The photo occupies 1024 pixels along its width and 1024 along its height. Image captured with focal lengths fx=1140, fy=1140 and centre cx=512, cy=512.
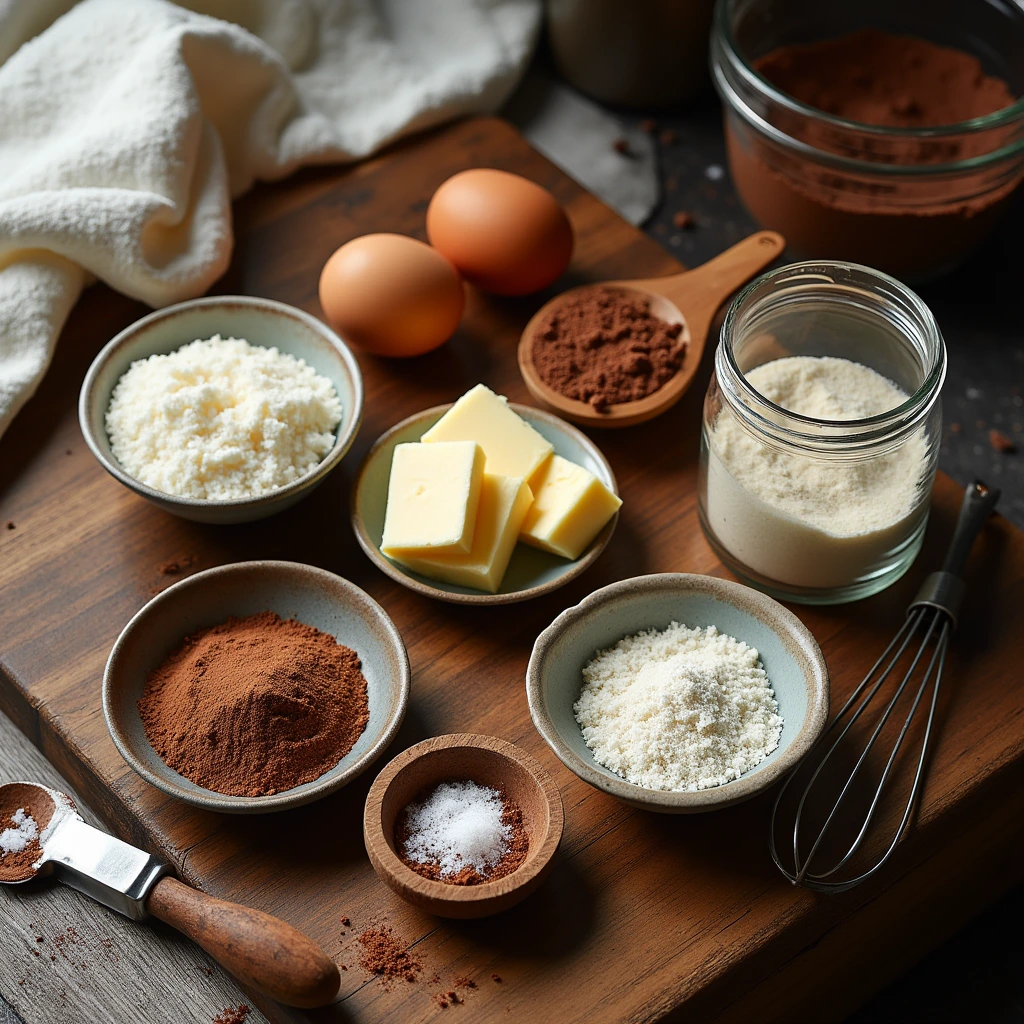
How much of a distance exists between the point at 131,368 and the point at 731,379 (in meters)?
0.79

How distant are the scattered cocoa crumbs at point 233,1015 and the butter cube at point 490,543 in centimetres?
53

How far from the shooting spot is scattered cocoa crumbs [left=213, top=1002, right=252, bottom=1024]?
3.94 feet

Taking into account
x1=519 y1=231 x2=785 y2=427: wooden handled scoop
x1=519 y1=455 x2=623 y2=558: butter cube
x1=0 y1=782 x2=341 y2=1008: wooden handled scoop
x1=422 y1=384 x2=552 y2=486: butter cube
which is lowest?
x1=519 y1=231 x2=785 y2=427: wooden handled scoop

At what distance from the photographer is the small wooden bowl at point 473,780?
1.10m

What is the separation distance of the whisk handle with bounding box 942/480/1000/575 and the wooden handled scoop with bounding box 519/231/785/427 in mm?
402

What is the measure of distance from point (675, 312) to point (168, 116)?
0.81 metres

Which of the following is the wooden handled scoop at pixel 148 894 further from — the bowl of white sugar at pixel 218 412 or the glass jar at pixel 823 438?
the glass jar at pixel 823 438

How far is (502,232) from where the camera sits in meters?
1.64

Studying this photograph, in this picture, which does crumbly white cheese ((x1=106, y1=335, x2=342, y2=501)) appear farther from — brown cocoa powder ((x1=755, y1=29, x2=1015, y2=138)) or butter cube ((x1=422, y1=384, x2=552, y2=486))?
brown cocoa powder ((x1=755, y1=29, x2=1015, y2=138))

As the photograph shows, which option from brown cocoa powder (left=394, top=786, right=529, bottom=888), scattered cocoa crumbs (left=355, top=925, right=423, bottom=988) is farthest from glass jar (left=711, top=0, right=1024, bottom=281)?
scattered cocoa crumbs (left=355, top=925, right=423, bottom=988)

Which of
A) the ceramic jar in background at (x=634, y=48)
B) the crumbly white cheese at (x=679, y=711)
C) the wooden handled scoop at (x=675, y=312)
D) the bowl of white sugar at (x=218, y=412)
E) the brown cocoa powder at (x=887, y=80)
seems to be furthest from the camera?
the ceramic jar in background at (x=634, y=48)

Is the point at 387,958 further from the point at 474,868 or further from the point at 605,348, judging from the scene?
the point at 605,348

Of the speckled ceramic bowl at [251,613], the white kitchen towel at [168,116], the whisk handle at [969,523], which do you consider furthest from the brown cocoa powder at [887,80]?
the speckled ceramic bowl at [251,613]

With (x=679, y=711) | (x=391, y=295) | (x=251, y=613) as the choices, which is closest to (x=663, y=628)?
(x=679, y=711)
